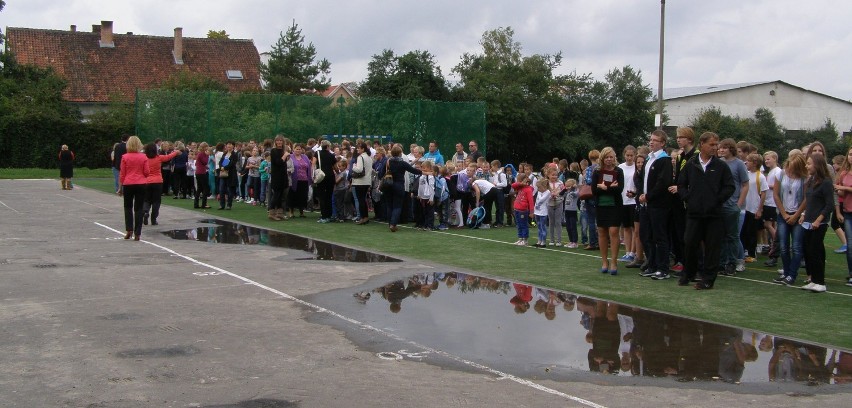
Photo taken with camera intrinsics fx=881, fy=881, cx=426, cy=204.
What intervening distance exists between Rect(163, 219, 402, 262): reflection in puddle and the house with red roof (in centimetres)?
4554

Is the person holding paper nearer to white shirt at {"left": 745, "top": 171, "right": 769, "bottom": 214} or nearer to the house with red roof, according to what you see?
white shirt at {"left": 745, "top": 171, "right": 769, "bottom": 214}

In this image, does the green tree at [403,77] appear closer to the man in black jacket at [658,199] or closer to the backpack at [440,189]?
the backpack at [440,189]

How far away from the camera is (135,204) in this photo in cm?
1677

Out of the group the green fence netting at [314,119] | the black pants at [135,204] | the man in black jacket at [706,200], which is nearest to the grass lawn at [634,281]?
the man in black jacket at [706,200]

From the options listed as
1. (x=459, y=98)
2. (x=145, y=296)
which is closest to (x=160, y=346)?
(x=145, y=296)

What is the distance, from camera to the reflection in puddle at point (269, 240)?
48.2ft

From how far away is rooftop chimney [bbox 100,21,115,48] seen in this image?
67.2 metres

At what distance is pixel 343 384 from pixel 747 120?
171 feet

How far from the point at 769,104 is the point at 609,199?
56.4 metres

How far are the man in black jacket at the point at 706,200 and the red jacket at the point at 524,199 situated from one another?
519 centimetres

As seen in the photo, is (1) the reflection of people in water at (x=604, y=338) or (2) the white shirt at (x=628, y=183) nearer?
(1) the reflection of people in water at (x=604, y=338)

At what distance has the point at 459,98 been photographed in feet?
151

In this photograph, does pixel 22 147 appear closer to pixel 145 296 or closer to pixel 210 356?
pixel 145 296

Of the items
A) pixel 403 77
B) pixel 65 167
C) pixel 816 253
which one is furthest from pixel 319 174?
pixel 403 77
